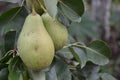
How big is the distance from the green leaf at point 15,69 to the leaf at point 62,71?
0.17 meters

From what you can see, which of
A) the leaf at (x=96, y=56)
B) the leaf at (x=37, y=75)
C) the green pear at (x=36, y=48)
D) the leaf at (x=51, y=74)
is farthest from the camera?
the leaf at (x=96, y=56)

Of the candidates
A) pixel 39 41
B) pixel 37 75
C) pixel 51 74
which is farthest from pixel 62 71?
pixel 39 41

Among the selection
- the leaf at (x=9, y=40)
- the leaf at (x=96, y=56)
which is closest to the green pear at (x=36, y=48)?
the leaf at (x=9, y=40)

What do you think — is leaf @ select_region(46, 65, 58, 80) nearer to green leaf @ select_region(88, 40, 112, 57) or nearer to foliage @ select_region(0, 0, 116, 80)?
foliage @ select_region(0, 0, 116, 80)

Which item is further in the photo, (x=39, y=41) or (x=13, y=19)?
(x=13, y=19)

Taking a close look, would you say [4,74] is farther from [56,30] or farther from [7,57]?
[56,30]

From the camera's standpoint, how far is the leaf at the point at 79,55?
1.33m

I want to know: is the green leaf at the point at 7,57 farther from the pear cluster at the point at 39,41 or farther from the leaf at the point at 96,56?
the leaf at the point at 96,56

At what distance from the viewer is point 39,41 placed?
1061mm

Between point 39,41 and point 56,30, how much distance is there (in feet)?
0.28

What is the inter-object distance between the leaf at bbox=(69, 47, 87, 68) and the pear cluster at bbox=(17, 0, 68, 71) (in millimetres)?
203

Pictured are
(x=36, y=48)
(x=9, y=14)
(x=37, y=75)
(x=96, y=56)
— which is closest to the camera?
(x=36, y=48)

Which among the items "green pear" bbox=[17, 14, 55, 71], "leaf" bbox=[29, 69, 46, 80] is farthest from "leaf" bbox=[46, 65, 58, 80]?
"green pear" bbox=[17, 14, 55, 71]

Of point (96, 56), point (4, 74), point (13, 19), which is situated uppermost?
point (13, 19)
